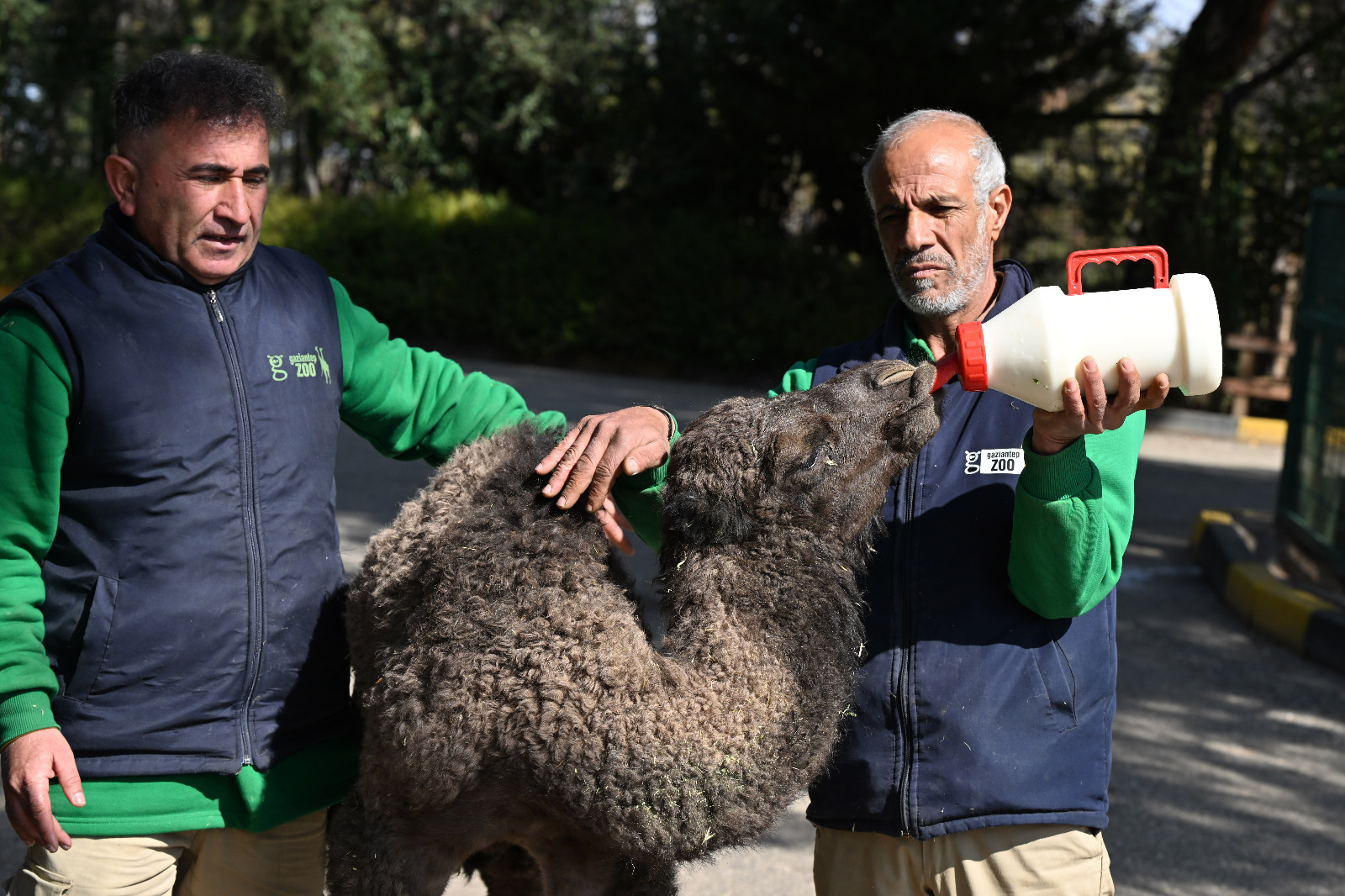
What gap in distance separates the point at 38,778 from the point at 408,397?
46.6 inches

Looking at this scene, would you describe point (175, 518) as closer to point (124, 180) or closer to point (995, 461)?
point (124, 180)

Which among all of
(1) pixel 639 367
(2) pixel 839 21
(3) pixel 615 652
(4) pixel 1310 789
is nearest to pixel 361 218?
(1) pixel 639 367

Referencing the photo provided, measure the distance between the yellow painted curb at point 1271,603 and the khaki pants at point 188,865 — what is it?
664cm

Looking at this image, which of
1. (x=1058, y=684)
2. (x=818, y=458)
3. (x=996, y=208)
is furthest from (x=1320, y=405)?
(x=818, y=458)

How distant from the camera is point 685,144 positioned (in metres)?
19.6

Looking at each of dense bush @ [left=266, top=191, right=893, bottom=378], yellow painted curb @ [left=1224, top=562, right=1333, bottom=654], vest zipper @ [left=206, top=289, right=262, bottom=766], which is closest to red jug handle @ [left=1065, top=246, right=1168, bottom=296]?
vest zipper @ [left=206, top=289, right=262, bottom=766]

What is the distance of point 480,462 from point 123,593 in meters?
0.80

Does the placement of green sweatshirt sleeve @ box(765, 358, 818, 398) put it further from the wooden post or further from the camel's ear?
the wooden post

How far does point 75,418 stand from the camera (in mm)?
2369

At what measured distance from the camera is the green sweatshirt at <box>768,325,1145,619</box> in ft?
7.62

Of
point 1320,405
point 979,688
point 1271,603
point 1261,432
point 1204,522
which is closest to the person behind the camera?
point 979,688

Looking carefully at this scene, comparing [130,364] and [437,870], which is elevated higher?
[130,364]

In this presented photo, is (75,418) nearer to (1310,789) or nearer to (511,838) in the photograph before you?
(511,838)

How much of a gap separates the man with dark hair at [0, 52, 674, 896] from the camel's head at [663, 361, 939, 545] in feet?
0.60
